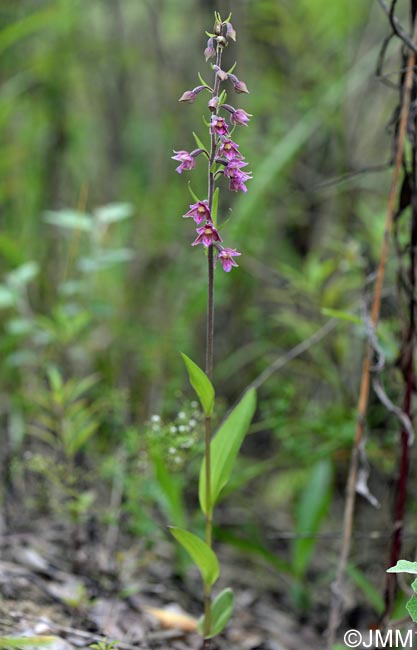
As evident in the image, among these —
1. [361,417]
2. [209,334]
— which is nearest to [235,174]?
[209,334]

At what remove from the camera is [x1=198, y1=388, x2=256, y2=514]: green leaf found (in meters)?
1.58

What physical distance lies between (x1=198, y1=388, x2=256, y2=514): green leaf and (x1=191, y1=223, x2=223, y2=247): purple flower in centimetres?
44

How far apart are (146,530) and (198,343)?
1.33 metres

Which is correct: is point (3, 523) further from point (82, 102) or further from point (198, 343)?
point (82, 102)

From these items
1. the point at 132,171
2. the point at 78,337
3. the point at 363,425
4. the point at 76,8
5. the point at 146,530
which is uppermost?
the point at 76,8

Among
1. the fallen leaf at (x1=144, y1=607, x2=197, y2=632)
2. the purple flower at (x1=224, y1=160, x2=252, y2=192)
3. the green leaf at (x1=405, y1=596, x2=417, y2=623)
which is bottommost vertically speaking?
the fallen leaf at (x1=144, y1=607, x2=197, y2=632)

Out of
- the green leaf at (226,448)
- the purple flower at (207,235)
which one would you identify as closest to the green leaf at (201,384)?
the green leaf at (226,448)

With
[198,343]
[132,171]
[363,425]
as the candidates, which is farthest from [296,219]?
[363,425]

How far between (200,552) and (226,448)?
0.25 m

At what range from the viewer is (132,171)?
4.64 meters

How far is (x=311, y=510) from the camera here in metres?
2.72

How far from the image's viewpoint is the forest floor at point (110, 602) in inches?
69.0

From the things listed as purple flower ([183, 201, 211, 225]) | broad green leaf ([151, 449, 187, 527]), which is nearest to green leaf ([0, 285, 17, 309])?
broad green leaf ([151, 449, 187, 527])

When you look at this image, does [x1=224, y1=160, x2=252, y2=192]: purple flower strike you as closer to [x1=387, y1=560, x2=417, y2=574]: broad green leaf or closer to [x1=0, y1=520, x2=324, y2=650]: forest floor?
[x1=387, y1=560, x2=417, y2=574]: broad green leaf
